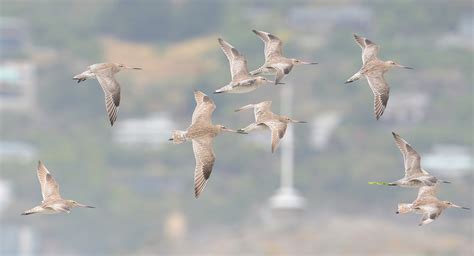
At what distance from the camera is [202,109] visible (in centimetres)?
3291

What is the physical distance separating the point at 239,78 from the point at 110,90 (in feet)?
7.92

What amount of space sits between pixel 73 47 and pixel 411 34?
1619cm

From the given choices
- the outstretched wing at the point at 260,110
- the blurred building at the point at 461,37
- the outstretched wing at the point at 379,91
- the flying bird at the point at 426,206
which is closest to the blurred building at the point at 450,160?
the blurred building at the point at 461,37

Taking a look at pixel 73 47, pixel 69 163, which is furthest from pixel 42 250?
pixel 73 47

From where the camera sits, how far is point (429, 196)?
107ft

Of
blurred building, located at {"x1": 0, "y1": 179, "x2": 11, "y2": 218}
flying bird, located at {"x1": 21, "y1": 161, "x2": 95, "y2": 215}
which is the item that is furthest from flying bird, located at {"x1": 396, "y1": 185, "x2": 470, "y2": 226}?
blurred building, located at {"x1": 0, "y1": 179, "x2": 11, "y2": 218}

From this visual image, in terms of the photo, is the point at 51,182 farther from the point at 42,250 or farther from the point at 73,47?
the point at 73,47

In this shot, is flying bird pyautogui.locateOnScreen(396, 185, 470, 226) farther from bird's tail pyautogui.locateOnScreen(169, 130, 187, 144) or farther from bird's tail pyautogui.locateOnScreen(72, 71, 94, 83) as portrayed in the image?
bird's tail pyautogui.locateOnScreen(72, 71, 94, 83)

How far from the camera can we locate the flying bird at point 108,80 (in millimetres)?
31891

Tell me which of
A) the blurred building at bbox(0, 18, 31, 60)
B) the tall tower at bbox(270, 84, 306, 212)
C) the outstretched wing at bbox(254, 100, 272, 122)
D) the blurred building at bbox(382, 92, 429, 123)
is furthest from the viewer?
the blurred building at bbox(0, 18, 31, 60)

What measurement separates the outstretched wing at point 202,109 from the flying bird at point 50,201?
5.77 feet

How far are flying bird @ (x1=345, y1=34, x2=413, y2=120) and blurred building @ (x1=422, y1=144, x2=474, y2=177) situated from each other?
70833 millimetres

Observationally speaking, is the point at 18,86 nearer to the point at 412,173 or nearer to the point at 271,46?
the point at 271,46

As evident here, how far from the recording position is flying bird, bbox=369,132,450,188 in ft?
105
